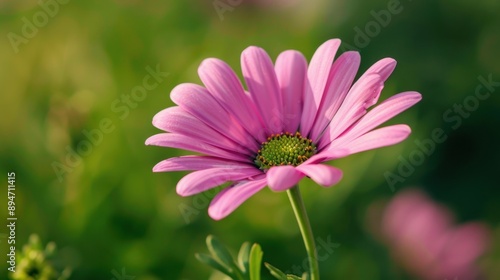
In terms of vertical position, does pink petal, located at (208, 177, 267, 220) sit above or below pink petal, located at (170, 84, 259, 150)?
below

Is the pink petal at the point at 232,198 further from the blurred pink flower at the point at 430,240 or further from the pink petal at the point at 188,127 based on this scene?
the blurred pink flower at the point at 430,240

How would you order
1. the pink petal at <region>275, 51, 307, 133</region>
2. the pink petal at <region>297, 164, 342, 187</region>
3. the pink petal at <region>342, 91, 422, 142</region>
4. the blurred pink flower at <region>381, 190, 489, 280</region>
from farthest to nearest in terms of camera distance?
the blurred pink flower at <region>381, 190, 489, 280</region> < the pink petal at <region>275, 51, 307, 133</region> < the pink petal at <region>342, 91, 422, 142</region> < the pink petal at <region>297, 164, 342, 187</region>

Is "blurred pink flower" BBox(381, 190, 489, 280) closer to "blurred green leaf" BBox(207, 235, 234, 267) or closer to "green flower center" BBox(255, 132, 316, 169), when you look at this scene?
"green flower center" BBox(255, 132, 316, 169)

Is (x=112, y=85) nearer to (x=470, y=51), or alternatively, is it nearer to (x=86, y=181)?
(x=86, y=181)

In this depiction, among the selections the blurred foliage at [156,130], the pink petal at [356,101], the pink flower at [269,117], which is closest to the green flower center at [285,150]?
the pink flower at [269,117]

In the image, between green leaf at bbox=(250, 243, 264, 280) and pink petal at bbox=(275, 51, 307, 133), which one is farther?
pink petal at bbox=(275, 51, 307, 133)

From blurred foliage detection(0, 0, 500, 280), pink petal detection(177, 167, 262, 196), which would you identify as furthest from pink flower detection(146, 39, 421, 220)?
blurred foliage detection(0, 0, 500, 280)

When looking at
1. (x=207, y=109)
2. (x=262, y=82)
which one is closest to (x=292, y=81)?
(x=262, y=82)
